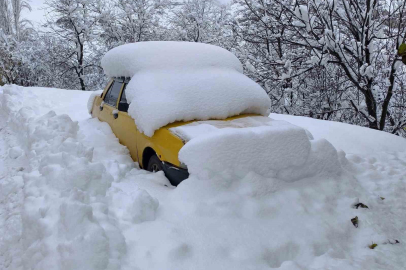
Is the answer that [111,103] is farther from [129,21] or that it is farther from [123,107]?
[129,21]

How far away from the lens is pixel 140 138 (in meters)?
A: 3.91

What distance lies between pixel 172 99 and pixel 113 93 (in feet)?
4.78

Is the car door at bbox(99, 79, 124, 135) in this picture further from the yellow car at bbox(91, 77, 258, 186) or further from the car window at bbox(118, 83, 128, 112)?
the car window at bbox(118, 83, 128, 112)

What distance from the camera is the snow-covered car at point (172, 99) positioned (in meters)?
3.49

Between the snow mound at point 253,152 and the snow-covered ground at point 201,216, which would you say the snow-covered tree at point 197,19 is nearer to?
the snow mound at point 253,152

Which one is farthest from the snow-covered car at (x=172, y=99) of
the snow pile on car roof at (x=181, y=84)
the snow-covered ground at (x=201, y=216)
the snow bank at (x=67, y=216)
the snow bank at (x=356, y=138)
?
the snow bank at (x=356, y=138)

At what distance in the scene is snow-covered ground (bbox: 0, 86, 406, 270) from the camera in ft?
7.52

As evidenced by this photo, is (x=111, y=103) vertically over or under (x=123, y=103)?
under

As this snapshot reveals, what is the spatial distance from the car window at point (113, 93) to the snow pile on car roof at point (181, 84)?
0.53 ft

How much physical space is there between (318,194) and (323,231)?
0.50 metres

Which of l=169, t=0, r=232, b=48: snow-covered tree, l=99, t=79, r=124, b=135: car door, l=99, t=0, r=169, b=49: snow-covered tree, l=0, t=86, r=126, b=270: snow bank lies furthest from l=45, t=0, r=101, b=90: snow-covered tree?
l=0, t=86, r=126, b=270: snow bank

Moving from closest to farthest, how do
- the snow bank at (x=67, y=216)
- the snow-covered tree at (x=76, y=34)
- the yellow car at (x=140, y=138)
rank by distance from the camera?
the snow bank at (x=67, y=216) → the yellow car at (x=140, y=138) → the snow-covered tree at (x=76, y=34)

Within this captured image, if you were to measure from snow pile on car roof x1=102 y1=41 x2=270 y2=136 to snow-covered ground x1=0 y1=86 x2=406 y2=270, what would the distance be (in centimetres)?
72

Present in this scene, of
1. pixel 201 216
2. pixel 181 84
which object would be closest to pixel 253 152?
pixel 201 216
